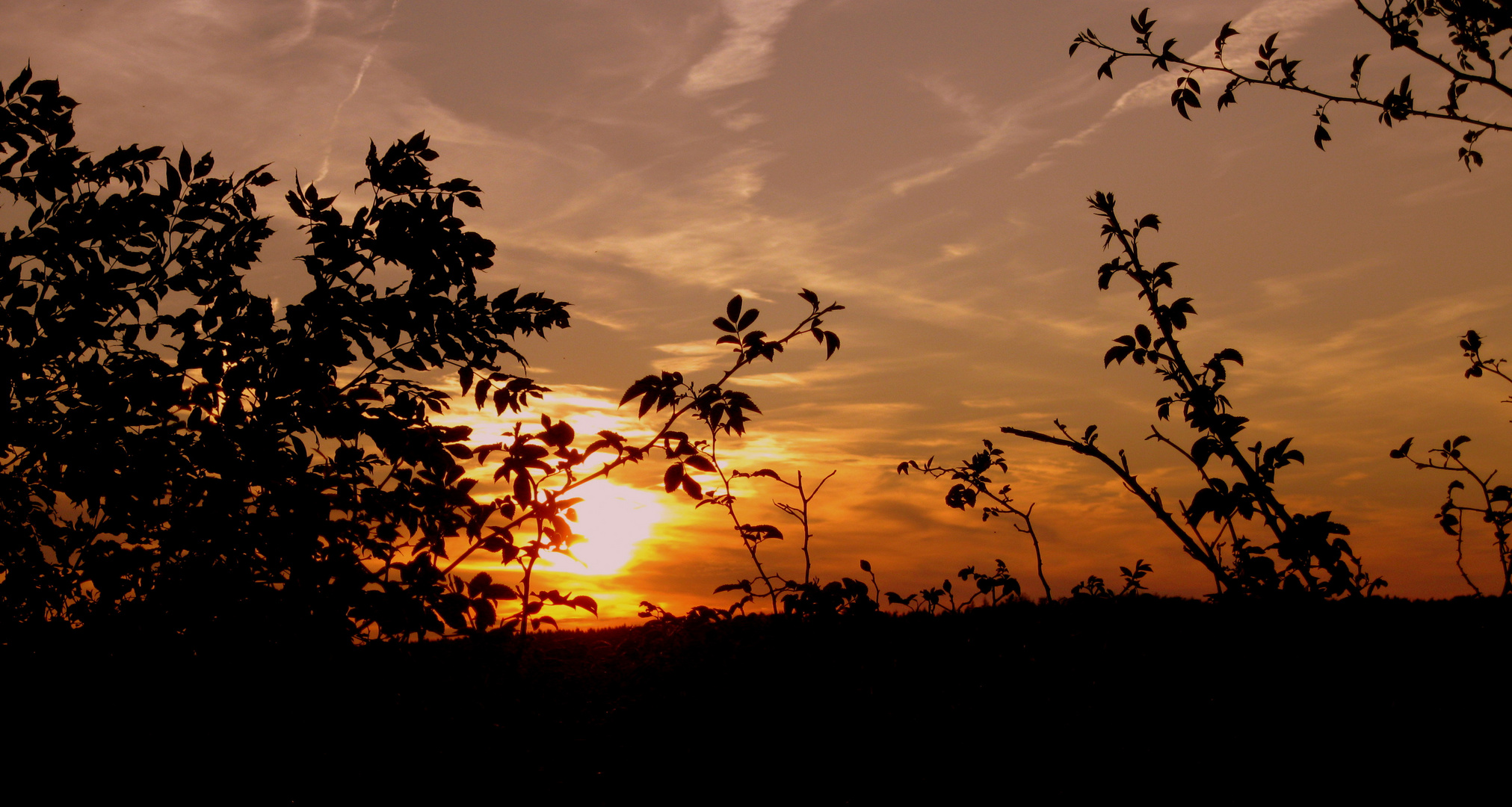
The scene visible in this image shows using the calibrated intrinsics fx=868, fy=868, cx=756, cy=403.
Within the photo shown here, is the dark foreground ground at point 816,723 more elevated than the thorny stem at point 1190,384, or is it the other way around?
the thorny stem at point 1190,384

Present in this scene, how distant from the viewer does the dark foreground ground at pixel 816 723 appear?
4.29m

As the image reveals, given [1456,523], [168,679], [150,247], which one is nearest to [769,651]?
[168,679]

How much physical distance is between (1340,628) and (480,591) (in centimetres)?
521

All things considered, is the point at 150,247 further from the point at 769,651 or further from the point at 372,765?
the point at 769,651

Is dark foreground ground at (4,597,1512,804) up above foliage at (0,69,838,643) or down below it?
below

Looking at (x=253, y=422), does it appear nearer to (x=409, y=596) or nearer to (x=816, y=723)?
(x=409, y=596)

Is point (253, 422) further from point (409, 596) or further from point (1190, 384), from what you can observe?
point (1190, 384)

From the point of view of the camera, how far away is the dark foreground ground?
4.29m

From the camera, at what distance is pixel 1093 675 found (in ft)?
17.9

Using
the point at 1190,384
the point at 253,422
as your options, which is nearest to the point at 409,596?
the point at 253,422

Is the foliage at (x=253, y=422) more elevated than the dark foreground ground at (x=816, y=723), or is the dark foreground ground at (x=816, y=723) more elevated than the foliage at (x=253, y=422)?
the foliage at (x=253, y=422)

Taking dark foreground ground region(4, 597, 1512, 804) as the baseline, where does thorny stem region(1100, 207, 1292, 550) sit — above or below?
above

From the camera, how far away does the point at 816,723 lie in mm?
5031

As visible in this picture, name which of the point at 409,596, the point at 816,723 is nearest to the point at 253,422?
the point at 409,596
